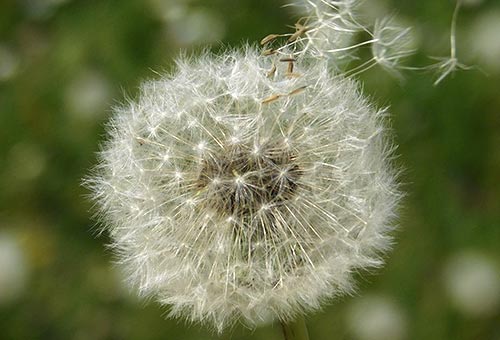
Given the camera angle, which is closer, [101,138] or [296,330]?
[296,330]

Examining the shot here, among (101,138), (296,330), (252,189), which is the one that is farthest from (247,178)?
(101,138)

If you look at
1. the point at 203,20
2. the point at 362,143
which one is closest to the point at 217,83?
the point at 362,143

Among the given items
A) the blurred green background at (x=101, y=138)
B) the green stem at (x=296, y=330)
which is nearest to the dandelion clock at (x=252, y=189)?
the green stem at (x=296, y=330)

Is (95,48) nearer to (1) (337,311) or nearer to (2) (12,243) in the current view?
(2) (12,243)

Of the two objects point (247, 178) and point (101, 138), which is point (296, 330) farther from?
Answer: point (101, 138)

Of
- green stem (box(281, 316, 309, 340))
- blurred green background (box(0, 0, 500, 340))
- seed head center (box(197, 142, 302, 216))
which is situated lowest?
green stem (box(281, 316, 309, 340))

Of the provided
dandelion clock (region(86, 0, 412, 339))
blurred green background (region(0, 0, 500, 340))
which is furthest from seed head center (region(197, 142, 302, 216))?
blurred green background (region(0, 0, 500, 340))

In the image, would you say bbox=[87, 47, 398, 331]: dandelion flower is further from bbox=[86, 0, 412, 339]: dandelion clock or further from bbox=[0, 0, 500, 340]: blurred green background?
bbox=[0, 0, 500, 340]: blurred green background
